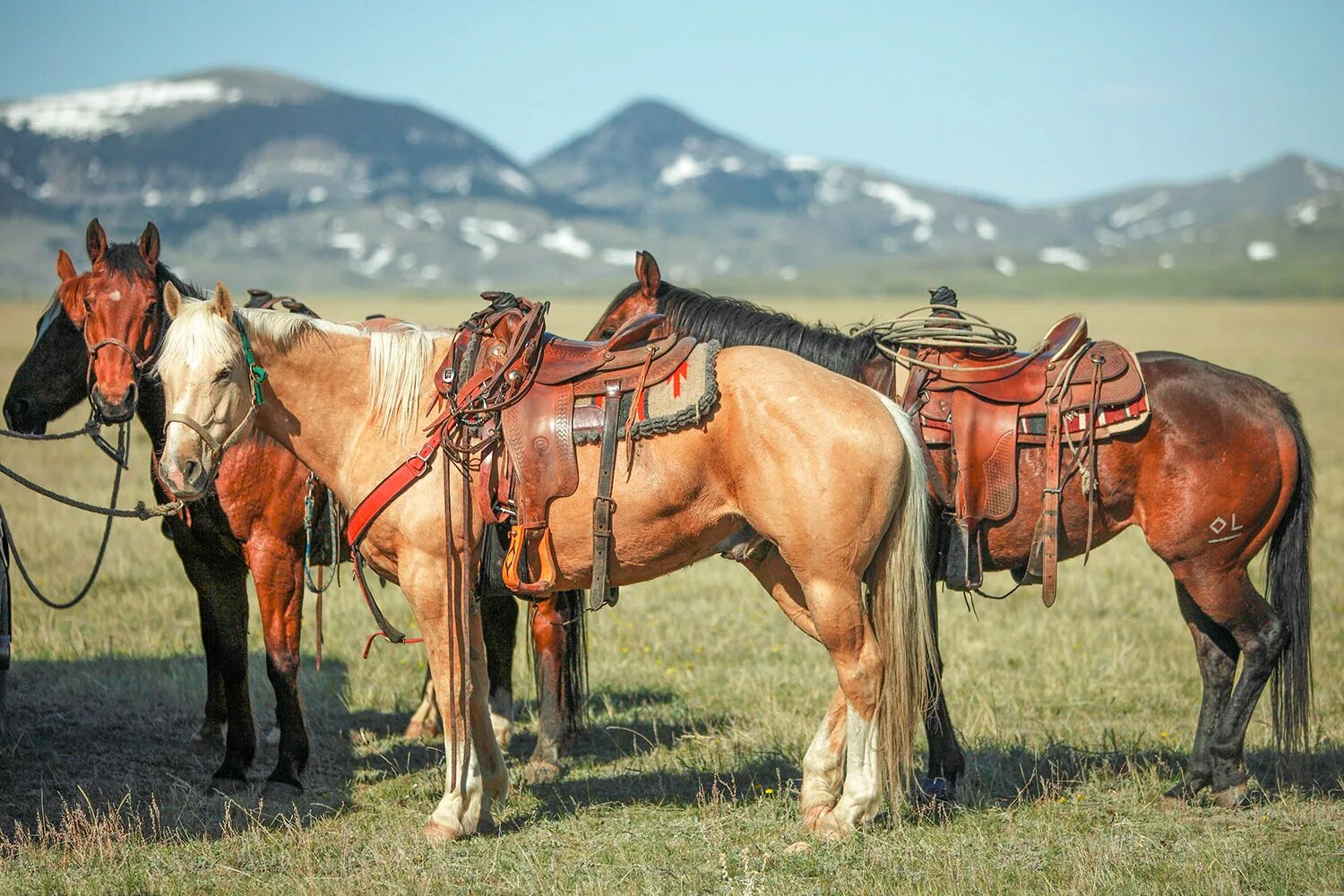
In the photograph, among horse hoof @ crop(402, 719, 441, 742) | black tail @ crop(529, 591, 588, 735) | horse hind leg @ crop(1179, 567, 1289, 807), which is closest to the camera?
horse hind leg @ crop(1179, 567, 1289, 807)

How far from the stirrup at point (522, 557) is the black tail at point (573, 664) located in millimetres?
1468

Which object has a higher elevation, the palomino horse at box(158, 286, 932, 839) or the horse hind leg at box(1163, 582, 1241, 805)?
the palomino horse at box(158, 286, 932, 839)

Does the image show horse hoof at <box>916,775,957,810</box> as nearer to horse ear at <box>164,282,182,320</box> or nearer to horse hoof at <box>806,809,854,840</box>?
horse hoof at <box>806,809,854,840</box>

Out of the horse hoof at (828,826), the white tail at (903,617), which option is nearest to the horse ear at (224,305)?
the white tail at (903,617)

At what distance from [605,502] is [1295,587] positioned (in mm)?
3199

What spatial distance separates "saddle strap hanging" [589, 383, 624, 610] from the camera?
15.0ft

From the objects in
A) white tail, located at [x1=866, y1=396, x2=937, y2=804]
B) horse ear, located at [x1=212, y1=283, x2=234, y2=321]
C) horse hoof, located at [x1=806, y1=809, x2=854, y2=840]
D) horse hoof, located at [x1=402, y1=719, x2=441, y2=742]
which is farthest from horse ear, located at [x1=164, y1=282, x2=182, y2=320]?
horse hoof, located at [x1=806, y1=809, x2=854, y2=840]

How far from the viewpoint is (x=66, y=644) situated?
789 centimetres

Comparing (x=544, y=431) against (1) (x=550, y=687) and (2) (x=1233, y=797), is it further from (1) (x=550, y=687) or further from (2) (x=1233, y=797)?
(2) (x=1233, y=797)

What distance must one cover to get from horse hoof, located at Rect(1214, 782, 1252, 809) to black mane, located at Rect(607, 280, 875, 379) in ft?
8.24

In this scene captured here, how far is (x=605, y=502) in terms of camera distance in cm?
457

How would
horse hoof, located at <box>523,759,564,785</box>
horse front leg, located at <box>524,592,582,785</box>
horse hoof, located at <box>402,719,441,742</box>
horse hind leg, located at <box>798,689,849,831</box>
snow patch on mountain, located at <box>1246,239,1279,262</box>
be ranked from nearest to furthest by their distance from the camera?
horse hind leg, located at <box>798,689,849,831</box> < horse hoof, located at <box>523,759,564,785</box> < horse front leg, located at <box>524,592,582,785</box> < horse hoof, located at <box>402,719,441,742</box> < snow patch on mountain, located at <box>1246,239,1279,262</box>

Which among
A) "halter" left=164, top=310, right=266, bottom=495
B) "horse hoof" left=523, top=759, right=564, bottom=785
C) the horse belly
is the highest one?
"halter" left=164, top=310, right=266, bottom=495

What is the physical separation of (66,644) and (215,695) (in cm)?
239
